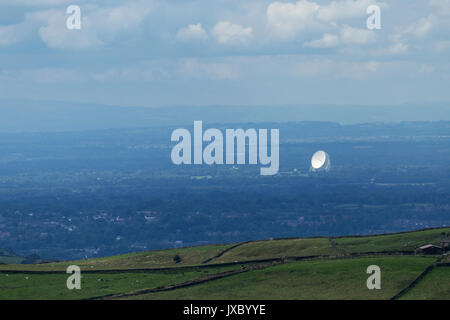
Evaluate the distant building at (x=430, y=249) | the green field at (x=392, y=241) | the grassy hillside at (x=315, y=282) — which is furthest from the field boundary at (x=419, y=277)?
the green field at (x=392, y=241)

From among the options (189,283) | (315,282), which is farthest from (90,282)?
(315,282)

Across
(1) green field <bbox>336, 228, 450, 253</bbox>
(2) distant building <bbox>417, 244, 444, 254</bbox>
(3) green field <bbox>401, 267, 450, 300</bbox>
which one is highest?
(1) green field <bbox>336, 228, 450, 253</bbox>

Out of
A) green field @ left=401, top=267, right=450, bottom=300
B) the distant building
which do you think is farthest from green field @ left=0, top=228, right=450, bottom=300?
the distant building

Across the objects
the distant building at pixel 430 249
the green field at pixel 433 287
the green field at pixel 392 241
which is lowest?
the green field at pixel 433 287

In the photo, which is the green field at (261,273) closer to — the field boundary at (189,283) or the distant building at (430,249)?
the field boundary at (189,283)

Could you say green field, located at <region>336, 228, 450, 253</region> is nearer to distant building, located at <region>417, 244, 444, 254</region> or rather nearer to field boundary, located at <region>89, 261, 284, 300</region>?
distant building, located at <region>417, 244, 444, 254</region>

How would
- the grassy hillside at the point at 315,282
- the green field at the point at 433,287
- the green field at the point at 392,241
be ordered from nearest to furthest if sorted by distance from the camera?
the green field at the point at 433,287, the grassy hillside at the point at 315,282, the green field at the point at 392,241

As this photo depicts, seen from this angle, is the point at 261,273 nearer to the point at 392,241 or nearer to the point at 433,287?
the point at 433,287
